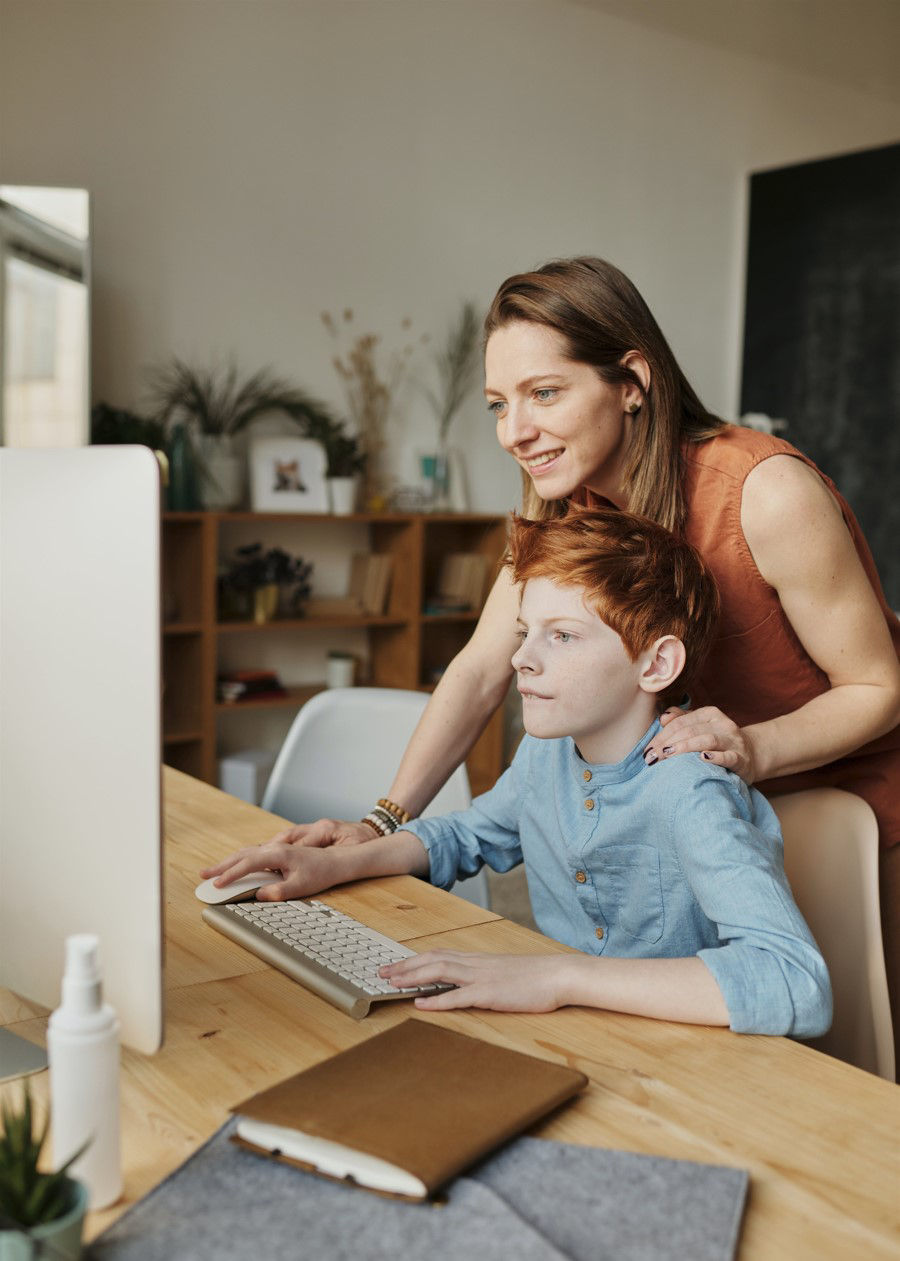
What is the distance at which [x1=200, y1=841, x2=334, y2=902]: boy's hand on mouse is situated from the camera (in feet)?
4.29

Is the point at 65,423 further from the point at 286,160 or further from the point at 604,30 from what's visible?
the point at 604,30

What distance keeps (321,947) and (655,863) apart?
0.36m

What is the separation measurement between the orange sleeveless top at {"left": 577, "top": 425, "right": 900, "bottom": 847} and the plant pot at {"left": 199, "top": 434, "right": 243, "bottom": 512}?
2699 millimetres

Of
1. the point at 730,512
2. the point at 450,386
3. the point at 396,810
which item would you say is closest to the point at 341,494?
the point at 450,386

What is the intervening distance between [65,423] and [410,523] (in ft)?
4.35

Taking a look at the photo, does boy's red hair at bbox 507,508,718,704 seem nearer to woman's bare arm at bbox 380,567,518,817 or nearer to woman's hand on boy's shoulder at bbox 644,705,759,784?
woman's hand on boy's shoulder at bbox 644,705,759,784

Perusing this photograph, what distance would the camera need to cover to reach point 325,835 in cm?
144

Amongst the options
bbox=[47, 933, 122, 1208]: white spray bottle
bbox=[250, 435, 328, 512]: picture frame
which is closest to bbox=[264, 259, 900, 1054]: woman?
bbox=[47, 933, 122, 1208]: white spray bottle

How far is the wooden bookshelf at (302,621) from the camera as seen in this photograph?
3.91m

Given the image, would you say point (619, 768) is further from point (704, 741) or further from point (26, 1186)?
point (26, 1186)

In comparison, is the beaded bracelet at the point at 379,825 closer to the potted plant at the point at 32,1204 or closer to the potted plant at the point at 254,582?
the potted plant at the point at 32,1204

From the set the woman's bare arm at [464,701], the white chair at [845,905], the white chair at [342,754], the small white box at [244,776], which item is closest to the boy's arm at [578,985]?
the white chair at [845,905]

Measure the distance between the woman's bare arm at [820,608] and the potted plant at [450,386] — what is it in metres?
3.18

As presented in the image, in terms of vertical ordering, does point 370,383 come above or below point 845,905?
above
